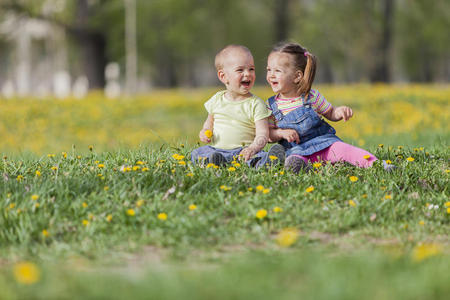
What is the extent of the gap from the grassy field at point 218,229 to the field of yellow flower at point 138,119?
5241 millimetres

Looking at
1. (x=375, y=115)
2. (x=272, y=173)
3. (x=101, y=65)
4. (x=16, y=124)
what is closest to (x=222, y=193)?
(x=272, y=173)

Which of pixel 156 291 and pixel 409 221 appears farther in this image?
pixel 409 221

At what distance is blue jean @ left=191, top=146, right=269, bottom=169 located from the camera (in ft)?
15.1

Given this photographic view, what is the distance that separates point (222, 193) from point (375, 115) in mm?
8603

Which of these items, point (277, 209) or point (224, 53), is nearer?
point (277, 209)

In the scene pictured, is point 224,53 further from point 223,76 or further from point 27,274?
point 27,274

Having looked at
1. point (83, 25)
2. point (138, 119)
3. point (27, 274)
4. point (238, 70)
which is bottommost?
point (27, 274)

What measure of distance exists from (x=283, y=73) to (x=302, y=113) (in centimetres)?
39

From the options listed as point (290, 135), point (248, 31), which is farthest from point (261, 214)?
point (248, 31)

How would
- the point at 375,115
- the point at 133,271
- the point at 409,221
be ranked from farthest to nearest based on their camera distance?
the point at 375,115
the point at 409,221
the point at 133,271

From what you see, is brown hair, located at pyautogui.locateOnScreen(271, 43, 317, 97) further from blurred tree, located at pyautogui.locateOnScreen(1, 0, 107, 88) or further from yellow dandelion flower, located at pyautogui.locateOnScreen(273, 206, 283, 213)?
blurred tree, located at pyautogui.locateOnScreen(1, 0, 107, 88)

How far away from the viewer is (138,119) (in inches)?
539

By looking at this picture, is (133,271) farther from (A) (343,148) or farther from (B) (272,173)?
(A) (343,148)

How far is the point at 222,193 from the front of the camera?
3803mm
